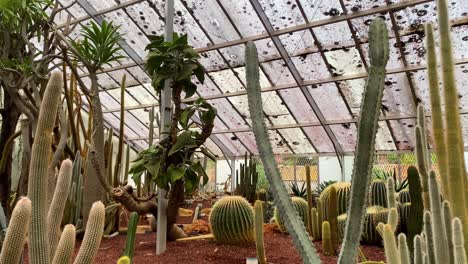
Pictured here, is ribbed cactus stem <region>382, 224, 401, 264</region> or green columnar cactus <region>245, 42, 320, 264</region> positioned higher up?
green columnar cactus <region>245, 42, 320, 264</region>

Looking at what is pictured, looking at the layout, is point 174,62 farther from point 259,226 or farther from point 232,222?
point 259,226

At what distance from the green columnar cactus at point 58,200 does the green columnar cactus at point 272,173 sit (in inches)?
24.0

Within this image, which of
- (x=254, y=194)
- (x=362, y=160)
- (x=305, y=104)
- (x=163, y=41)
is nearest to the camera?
(x=362, y=160)

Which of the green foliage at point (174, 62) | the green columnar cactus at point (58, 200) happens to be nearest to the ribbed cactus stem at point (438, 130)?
the green columnar cactus at point (58, 200)

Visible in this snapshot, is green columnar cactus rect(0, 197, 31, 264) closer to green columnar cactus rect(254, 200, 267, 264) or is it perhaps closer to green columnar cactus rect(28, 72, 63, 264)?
green columnar cactus rect(28, 72, 63, 264)

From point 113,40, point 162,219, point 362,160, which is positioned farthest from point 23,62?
point 362,160

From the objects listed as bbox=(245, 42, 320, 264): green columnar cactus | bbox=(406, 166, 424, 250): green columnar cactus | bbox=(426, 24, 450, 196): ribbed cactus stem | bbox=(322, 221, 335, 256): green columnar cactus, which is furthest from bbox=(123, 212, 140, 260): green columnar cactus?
bbox=(322, 221, 335, 256): green columnar cactus

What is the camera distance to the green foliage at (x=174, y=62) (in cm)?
314

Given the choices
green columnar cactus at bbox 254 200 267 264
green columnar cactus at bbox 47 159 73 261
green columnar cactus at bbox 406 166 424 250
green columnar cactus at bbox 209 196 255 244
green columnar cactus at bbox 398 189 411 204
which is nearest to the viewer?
green columnar cactus at bbox 47 159 73 261

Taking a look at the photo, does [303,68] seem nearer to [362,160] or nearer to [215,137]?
[215,137]

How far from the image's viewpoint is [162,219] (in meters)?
3.15

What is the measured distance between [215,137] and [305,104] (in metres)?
3.08

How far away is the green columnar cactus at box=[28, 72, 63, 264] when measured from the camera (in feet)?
3.64

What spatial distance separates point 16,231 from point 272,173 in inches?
26.4
